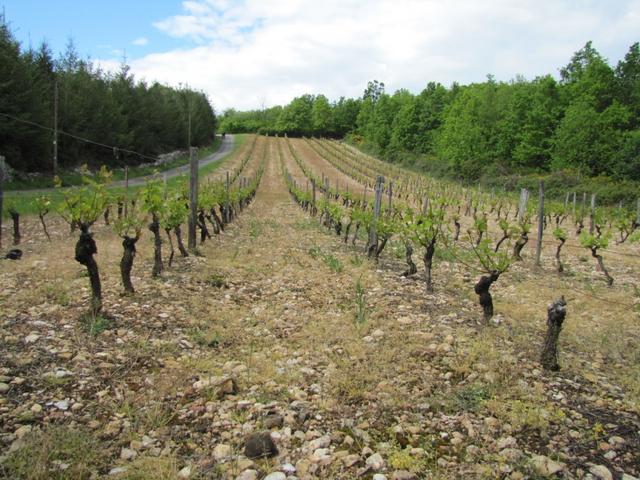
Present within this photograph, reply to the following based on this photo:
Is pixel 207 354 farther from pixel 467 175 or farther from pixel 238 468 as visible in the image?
pixel 467 175

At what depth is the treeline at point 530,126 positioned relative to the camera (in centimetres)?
3703

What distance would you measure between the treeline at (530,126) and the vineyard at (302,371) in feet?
110

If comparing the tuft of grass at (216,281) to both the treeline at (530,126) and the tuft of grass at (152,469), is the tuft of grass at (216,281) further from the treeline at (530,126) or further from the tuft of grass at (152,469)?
the treeline at (530,126)

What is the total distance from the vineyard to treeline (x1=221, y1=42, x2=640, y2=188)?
33.6 metres

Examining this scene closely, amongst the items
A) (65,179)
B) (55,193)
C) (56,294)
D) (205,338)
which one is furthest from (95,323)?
(65,179)

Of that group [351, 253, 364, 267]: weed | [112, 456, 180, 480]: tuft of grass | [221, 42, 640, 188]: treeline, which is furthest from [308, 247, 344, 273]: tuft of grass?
[221, 42, 640, 188]: treeline

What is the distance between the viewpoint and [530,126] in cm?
4416

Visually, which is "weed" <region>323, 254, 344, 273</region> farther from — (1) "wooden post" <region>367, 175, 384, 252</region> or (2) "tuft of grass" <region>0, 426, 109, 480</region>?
(2) "tuft of grass" <region>0, 426, 109, 480</region>

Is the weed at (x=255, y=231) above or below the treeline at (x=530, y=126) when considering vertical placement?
below

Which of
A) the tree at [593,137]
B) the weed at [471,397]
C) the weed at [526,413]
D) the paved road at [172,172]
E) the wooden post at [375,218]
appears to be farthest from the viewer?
the tree at [593,137]

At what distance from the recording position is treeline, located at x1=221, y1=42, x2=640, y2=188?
121 feet

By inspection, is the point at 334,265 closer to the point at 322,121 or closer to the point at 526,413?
the point at 526,413

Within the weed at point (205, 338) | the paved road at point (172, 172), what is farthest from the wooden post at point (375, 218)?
the weed at point (205, 338)

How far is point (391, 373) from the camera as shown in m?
→ 4.67
